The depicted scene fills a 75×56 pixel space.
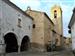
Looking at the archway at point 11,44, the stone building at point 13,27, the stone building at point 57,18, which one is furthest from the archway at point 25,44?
the stone building at point 57,18

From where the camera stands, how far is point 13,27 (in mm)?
26484

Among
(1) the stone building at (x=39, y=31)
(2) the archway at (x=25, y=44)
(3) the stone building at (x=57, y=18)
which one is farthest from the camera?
(3) the stone building at (x=57, y=18)

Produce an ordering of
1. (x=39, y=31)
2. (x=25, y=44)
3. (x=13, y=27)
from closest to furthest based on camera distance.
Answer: (x=13, y=27), (x=25, y=44), (x=39, y=31)

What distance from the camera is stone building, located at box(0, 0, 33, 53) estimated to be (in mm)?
23656

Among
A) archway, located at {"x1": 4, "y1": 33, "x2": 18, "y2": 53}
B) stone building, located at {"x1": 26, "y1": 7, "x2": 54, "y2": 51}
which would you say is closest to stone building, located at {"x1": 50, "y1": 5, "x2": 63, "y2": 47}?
stone building, located at {"x1": 26, "y1": 7, "x2": 54, "y2": 51}

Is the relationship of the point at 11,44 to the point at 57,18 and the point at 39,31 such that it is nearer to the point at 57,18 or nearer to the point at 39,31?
the point at 39,31

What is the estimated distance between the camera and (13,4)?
1023 inches

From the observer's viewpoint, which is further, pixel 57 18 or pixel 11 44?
pixel 57 18

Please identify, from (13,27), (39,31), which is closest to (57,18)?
(39,31)

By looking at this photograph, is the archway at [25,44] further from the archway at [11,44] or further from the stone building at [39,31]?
the archway at [11,44]

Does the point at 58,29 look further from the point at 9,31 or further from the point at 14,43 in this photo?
the point at 9,31

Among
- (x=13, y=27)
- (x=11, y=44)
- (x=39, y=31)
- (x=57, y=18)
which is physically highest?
(x=57, y=18)

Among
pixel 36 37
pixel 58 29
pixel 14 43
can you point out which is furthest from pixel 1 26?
pixel 58 29

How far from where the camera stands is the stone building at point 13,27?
23.7 metres
